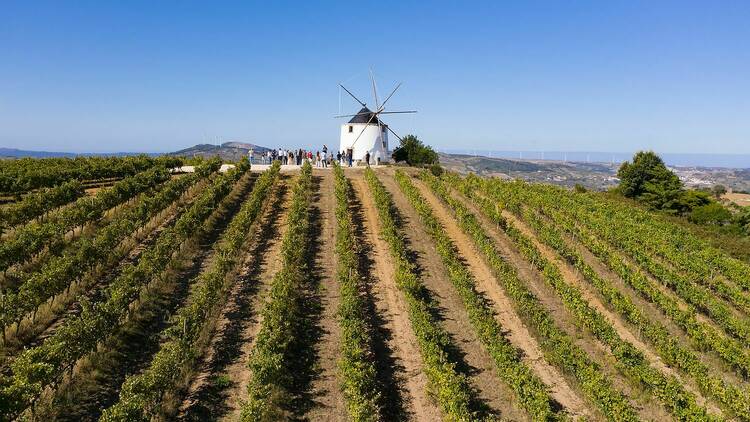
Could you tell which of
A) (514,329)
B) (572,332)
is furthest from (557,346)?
(572,332)

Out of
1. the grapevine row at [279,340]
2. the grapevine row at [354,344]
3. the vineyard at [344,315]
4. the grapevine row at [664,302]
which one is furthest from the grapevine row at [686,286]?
the grapevine row at [279,340]

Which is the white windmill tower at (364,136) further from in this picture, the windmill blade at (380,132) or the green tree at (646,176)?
the green tree at (646,176)

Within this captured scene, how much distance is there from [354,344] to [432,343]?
2599 mm

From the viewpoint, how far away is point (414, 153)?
61344mm

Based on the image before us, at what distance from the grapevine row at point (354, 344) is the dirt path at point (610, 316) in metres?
9.93

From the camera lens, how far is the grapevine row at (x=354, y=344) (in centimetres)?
1409

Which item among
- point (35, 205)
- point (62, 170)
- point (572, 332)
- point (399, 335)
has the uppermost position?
point (62, 170)

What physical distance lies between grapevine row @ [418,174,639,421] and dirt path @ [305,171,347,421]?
7718mm

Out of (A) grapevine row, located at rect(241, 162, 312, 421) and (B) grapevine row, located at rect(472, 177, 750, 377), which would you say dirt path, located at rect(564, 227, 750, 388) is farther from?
(A) grapevine row, located at rect(241, 162, 312, 421)

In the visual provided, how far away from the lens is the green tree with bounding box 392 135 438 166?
6091 centimetres

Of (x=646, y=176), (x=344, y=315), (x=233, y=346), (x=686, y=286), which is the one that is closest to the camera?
(x=233, y=346)

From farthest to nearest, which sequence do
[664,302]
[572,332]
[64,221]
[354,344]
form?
[64,221], [664,302], [572,332], [354,344]

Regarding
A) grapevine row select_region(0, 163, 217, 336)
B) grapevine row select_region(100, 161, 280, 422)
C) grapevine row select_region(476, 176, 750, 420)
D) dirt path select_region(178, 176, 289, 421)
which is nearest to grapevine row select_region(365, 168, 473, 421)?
dirt path select_region(178, 176, 289, 421)

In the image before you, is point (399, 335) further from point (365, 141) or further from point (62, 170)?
point (365, 141)
